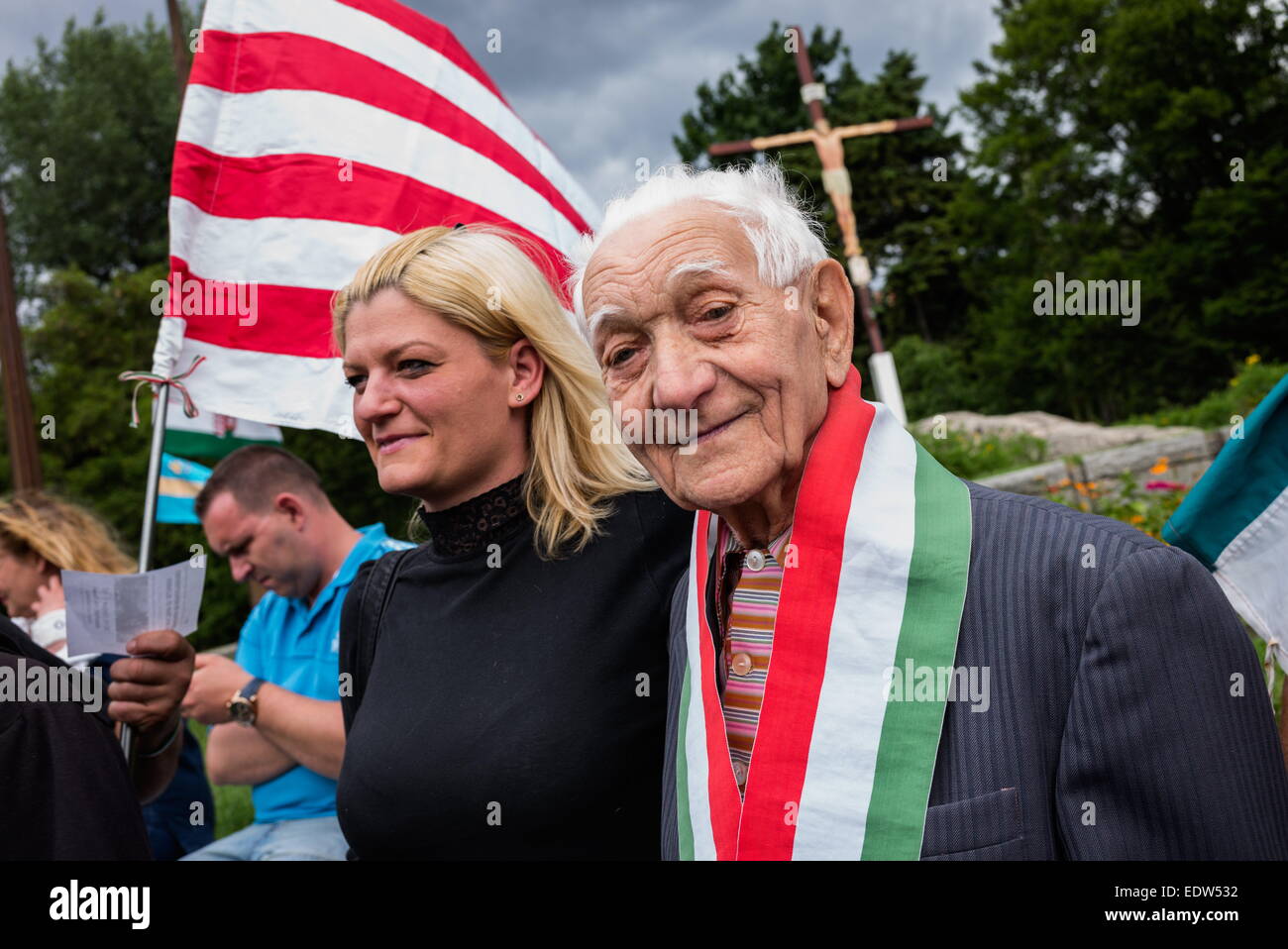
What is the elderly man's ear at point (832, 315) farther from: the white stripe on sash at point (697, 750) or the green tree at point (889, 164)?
the green tree at point (889, 164)

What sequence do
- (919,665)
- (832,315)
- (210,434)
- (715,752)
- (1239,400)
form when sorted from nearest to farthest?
(919,665), (715,752), (832,315), (210,434), (1239,400)

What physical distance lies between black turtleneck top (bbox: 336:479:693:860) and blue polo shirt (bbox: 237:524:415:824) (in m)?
1.40

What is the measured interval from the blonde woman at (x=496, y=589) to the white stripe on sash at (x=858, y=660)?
1.80 ft

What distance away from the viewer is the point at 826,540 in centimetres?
170

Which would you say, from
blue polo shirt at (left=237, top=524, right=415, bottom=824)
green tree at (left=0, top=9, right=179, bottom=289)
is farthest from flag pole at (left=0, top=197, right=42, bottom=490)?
green tree at (left=0, top=9, right=179, bottom=289)

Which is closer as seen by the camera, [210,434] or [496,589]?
[496,589]

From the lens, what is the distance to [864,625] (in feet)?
5.43

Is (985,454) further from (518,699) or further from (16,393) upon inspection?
(518,699)

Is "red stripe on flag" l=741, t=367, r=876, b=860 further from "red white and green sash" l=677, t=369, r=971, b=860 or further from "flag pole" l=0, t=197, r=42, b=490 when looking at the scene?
"flag pole" l=0, t=197, r=42, b=490

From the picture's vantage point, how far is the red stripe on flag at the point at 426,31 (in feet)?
12.8

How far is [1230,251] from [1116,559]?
25.0m

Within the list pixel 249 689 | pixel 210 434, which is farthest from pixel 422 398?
pixel 210 434

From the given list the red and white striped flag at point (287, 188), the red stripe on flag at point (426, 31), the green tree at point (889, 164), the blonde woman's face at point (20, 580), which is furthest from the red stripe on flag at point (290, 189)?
the green tree at point (889, 164)

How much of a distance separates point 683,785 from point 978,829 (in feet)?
1.62
